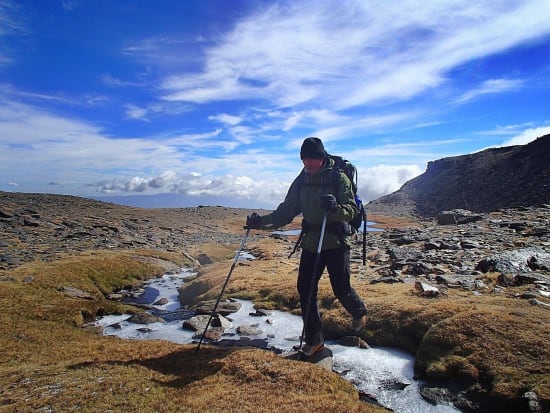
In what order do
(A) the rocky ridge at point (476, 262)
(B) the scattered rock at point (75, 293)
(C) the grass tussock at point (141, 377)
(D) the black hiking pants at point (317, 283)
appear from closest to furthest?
(C) the grass tussock at point (141, 377)
(D) the black hiking pants at point (317, 283)
(A) the rocky ridge at point (476, 262)
(B) the scattered rock at point (75, 293)

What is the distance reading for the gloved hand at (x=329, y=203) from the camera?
874 cm

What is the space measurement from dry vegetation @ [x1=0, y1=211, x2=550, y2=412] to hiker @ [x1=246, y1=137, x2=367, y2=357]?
172 cm

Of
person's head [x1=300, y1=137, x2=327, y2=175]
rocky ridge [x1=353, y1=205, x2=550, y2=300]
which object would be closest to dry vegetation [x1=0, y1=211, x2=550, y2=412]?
rocky ridge [x1=353, y1=205, x2=550, y2=300]

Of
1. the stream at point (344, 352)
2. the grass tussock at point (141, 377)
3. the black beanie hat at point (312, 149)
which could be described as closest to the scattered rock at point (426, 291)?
the stream at point (344, 352)

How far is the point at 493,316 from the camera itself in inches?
408

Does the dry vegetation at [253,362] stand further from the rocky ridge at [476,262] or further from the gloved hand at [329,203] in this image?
the gloved hand at [329,203]

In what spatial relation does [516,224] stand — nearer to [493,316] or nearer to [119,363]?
[493,316]

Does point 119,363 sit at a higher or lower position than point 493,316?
lower

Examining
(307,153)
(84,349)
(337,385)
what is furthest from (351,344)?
(84,349)

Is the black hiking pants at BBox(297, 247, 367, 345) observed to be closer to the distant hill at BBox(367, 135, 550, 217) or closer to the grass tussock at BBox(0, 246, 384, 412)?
the grass tussock at BBox(0, 246, 384, 412)

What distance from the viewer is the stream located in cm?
868

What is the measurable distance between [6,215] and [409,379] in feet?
179

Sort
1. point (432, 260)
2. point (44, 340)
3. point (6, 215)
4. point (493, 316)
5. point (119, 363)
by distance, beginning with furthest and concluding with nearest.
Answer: point (6, 215), point (432, 260), point (44, 340), point (493, 316), point (119, 363)

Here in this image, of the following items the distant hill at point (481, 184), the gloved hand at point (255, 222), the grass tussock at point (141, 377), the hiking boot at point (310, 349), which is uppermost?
the distant hill at point (481, 184)
